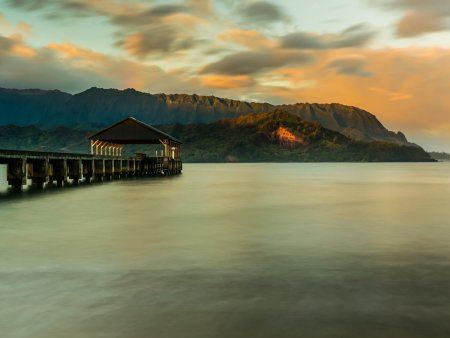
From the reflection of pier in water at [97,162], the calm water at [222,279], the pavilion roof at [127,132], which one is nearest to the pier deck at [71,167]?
the reflection of pier in water at [97,162]

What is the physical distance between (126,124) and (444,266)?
5146 centimetres

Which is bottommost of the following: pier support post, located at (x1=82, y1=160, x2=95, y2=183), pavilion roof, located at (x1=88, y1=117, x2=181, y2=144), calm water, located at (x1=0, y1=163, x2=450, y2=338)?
calm water, located at (x1=0, y1=163, x2=450, y2=338)

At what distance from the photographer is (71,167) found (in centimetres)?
5038

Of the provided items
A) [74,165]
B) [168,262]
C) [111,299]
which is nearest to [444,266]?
[168,262]

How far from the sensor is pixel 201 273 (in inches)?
417

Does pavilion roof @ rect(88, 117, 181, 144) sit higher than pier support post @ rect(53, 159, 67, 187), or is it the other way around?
pavilion roof @ rect(88, 117, 181, 144)

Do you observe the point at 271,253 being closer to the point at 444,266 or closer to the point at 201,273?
the point at 201,273

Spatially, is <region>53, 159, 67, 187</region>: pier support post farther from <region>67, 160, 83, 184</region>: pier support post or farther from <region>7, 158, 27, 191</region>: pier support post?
<region>7, 158, 27, 191</region>: pier support post

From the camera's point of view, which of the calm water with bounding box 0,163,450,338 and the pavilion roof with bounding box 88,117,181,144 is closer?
the calm water with bounding box 0,163,450,338

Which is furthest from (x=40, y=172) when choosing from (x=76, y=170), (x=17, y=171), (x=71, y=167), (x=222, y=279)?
(x=222, y=279)

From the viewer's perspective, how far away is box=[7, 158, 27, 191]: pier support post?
37281 millimetres

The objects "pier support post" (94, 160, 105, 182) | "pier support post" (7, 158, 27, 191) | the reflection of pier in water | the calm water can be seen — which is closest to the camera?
the calm water

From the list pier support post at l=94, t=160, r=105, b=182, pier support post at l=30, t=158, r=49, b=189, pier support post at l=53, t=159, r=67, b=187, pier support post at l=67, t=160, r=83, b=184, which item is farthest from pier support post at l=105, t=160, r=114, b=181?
pier support post at l=30, t=158, r=49, b=189

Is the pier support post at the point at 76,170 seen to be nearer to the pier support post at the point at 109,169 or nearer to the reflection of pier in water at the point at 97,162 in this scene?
the reflection of pier in water at the point at 97,162
